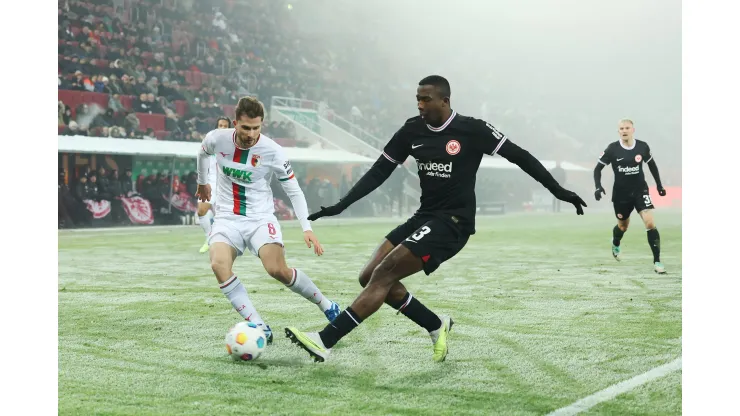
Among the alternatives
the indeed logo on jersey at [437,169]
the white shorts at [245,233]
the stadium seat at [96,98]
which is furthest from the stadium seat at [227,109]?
the indeed logo on jersey at [437,169]

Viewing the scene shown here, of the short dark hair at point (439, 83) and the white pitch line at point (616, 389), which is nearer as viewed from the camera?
the white pitch line at point (616, 389)

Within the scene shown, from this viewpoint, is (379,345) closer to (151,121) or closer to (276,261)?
(276,261)

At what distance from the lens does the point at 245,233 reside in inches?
209

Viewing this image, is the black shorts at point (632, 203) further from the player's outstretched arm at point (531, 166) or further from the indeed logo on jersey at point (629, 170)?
the player's outstretched arm at point (531, 166)

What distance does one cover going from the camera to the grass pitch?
3.88 metres

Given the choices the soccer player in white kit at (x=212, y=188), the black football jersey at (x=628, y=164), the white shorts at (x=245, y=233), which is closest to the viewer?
the white shorts at (x=245, y=233)

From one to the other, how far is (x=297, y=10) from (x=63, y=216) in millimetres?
16268

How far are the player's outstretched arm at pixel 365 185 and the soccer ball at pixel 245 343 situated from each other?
0.76 metres

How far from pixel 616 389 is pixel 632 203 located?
628 cm

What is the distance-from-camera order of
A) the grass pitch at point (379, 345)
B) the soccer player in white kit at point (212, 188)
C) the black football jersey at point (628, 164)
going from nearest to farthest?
1. the grass pitch at point (379, 345)
2. the soccer player in white kit at point (212, 188)
3. the black football jersey at point (628, 164)

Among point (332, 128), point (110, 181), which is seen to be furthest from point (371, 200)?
point (110, 181)

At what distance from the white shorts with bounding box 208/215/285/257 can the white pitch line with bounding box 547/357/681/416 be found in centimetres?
228

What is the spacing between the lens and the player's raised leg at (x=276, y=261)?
518 cm
